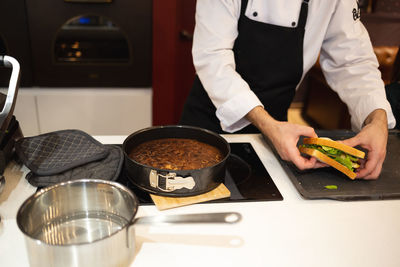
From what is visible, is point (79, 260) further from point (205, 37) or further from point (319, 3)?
point (319, 3)

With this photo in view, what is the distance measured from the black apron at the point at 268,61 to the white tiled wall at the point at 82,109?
2.88 ft

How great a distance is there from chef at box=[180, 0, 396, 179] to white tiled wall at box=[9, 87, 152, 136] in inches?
32.5

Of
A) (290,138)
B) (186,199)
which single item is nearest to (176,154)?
(186,199)

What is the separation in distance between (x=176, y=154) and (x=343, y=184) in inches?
17.8

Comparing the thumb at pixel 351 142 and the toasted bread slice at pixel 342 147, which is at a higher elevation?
the toasted bread slice at pixel 342 147

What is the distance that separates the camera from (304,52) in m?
1.49

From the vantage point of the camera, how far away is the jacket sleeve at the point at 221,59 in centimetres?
122

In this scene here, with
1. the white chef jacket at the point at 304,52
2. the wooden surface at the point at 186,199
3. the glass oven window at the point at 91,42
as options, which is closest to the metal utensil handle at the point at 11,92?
the wooden surface at the point at 186,199

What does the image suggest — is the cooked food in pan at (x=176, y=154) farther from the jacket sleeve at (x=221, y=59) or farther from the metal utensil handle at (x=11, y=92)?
the metal utensil handle at (x=11, y=92)

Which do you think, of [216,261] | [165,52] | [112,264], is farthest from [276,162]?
[165,52]

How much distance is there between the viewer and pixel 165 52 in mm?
2275

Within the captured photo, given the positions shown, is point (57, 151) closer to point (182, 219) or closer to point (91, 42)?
point (182, 219)

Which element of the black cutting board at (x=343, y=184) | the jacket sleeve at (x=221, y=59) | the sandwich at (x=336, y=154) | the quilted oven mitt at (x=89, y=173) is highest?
the jacket sleeve at (x=221, y=59)

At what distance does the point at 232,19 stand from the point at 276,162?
0.52m
